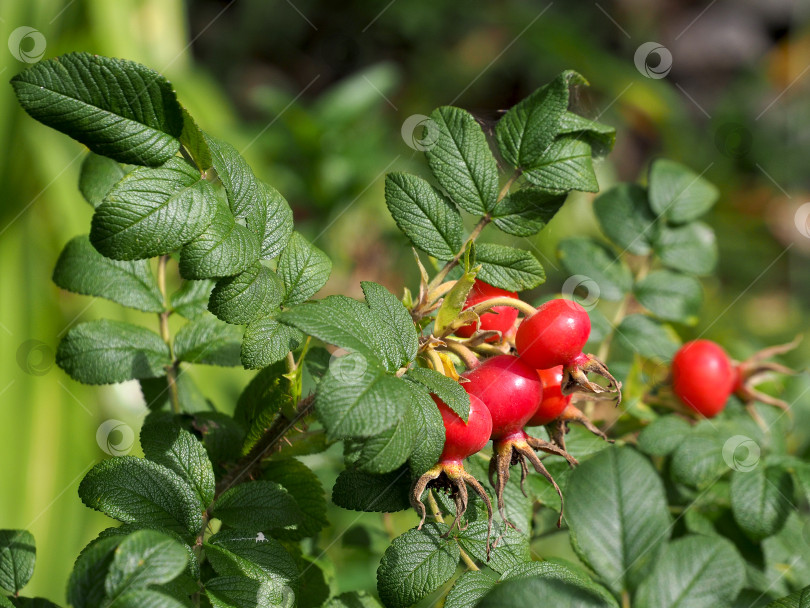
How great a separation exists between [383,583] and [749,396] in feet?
2.57

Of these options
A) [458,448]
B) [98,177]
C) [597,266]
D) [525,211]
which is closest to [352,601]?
[458,448]

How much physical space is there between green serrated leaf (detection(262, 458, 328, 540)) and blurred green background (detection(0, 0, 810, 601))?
333 mm

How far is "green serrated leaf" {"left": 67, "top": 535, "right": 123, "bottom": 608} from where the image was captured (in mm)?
475

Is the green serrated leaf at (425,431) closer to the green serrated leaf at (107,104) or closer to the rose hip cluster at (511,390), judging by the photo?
the rose hip cluster at (511,390)

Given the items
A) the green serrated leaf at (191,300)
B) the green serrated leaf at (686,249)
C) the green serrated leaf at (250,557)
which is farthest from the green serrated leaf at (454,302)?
the green serrated leaf at (686,249)

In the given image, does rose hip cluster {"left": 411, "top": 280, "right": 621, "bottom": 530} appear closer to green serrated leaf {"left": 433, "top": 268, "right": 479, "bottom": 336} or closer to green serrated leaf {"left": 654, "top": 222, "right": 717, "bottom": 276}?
green serrated leaf {"left": 433, "top": 268, "right": 479, "bottom": 336}

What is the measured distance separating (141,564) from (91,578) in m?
0.04

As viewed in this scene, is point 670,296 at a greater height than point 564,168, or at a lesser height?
lesser

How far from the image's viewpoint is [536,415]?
0.74m

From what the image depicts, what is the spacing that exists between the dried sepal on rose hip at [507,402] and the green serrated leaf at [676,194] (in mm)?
580

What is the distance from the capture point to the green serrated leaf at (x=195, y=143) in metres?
0.57

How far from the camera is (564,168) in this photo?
0.74 metres

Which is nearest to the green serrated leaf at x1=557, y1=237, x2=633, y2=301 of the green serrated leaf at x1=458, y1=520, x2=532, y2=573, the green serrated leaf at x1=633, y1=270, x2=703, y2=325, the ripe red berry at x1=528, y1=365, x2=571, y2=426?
the green serrated leaf at x1=633, y1=270, x2=703, y2=325

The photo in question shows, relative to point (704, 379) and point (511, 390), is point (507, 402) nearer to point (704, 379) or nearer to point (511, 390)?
point (511, 390)
